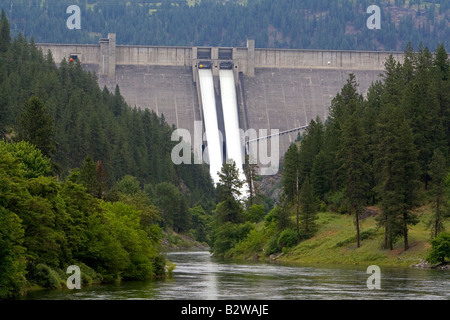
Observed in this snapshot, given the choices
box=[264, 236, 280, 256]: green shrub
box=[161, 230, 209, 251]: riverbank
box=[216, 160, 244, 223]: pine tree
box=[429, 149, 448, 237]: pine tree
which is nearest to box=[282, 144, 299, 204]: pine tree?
box=[216, 160, 244, 223]: pine tree

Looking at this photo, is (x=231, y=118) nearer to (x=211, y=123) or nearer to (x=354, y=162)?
(x=211, y=123)

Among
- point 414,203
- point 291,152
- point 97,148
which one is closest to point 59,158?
point 97,148

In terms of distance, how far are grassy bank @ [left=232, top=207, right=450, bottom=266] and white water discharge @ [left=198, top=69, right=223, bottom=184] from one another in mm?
74681

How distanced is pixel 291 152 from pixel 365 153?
13.6m

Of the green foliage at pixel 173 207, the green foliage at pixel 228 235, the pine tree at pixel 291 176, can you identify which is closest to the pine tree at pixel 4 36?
the green foliage at pixel 173 207

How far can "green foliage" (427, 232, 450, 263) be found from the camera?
80.7m

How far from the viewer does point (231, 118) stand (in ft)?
623

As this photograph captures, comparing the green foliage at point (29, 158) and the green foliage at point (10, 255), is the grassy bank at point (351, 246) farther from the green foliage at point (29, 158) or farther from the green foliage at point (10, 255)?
the green foliage at point (10, 255)

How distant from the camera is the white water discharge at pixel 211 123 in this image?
182 meters

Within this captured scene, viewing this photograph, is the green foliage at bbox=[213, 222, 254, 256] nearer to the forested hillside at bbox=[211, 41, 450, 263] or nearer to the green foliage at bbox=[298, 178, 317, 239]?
the forested hillside at bbox=[211, 41, 450, 263]

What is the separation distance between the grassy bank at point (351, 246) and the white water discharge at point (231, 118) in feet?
247

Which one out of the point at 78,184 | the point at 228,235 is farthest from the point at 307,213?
the point at 78,184

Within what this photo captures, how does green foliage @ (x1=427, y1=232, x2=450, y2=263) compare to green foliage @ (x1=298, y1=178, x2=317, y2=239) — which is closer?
green foliage @ (x1=427, y1=232, x2=450, y2=263)

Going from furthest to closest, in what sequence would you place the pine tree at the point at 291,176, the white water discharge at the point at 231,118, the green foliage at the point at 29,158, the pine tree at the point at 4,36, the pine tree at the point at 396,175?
the white water discharge at the point at 231,118 < the pine tree at the point at 4,36 < the pine tree at the point at 291,176 < the pine tree at the point at 396,175 < the green foliage at the point at 29,158
